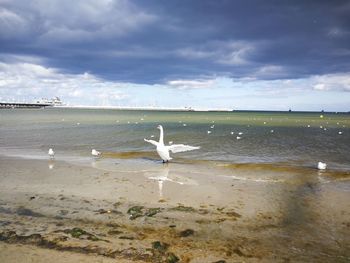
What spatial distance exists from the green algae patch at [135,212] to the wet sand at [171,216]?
31mm

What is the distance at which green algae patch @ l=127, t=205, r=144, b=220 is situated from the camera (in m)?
9.98

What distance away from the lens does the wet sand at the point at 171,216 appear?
755cm

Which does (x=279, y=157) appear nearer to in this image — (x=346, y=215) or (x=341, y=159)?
(x=341, y=159)

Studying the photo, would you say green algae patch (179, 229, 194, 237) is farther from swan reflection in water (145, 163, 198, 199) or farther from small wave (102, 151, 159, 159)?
small wave (102, 151, 159, 159)

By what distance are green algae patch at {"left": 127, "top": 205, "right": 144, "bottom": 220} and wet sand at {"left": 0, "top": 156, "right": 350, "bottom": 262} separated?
0.10ft

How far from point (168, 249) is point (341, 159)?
21.1m

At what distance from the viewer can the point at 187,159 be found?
23.2 metres

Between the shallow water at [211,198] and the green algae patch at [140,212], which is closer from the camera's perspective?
the shallow water at [211,198]

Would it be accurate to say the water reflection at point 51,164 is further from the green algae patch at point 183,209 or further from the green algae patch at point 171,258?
the green algae patch at point 171,258

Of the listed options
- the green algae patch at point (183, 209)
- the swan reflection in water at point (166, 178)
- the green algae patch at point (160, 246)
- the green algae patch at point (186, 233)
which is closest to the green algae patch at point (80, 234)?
the green algae patch at point (160, 246)

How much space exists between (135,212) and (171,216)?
1170mm

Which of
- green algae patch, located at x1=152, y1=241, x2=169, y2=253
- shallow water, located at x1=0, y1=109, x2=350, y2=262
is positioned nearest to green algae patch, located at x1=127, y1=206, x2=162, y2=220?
shallow water, located at x1=0, y1=109, x2=350, y2=262

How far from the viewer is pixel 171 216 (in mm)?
10086

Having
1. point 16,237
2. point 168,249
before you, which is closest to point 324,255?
point 168,249
